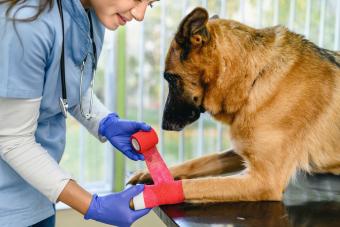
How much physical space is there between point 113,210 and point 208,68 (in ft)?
1.83

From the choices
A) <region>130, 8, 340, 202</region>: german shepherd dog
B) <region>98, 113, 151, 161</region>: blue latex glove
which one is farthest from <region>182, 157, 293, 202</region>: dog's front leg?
<region>98, 113, 151, 161</region>: blue latex glove

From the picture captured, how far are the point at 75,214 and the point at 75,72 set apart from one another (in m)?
1.14

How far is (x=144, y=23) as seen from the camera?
1.98m

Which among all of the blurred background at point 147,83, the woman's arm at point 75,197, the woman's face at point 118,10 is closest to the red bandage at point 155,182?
the woman's arm at point 75,197

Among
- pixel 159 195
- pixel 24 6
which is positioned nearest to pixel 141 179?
pixel 159 195

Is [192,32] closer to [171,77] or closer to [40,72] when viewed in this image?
[171,77]

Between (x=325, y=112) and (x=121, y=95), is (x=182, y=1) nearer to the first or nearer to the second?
(x=121, y=95)

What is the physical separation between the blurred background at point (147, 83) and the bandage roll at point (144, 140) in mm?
759

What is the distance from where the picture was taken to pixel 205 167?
4.82 feet

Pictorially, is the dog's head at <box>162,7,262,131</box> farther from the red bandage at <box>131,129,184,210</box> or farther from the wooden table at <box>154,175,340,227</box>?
the wooden table at <box>154,175,340,227</box>

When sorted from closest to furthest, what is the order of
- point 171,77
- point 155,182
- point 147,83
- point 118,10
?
1. point 118,10
2. point 155,182
3. point 171,77
4. point 147,83

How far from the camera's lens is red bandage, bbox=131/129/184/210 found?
3.47ft

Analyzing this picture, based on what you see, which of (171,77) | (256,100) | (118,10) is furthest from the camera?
(171,77)

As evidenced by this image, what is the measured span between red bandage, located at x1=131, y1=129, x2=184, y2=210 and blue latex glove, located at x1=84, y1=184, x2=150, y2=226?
2 centimetres
